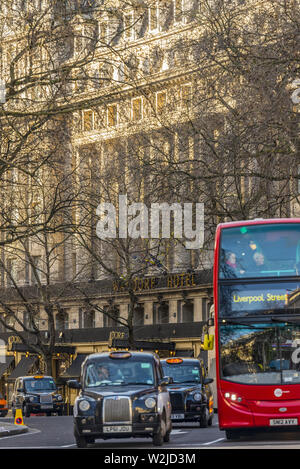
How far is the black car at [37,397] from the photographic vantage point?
52562mm

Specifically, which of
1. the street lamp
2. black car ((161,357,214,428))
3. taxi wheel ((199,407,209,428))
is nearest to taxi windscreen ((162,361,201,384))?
black car ((161,357,214,428))

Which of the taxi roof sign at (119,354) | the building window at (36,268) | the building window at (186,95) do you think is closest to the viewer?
the taxi roof sign at (119,354)

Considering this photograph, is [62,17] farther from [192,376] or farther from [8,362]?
[8,362]

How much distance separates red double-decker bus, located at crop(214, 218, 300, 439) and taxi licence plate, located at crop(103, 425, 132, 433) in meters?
2.10

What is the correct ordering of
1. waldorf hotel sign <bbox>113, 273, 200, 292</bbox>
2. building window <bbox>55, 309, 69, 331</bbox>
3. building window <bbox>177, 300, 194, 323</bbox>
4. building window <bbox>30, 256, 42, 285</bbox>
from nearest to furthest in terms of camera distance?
building window <bbox>30, 256, 42, 285</bbox> < waldorf hotel sign <bbox>113, 273, 200, 292</bbox> < building window <bbox>177, 300, 194, 323</bbox> < building window <bbox>55, 309, 69, 331</bbox>

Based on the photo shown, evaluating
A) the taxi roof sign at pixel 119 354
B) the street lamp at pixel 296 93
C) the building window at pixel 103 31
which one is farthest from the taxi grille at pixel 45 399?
the taxi roof sign at pixel 119 354

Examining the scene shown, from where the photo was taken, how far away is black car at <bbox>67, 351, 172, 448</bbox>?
74.1 feet

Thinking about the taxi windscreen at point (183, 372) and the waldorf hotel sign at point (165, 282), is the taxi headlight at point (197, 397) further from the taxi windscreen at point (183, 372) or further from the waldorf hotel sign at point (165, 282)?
the waldorf hotel sign at point (165, 282)

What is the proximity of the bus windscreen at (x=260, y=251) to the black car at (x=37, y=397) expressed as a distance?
2993 cm

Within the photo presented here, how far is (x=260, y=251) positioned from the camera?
2352 cm

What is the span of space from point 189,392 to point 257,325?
34.4 feet

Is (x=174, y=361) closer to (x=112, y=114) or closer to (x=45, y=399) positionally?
(x=112, y=114)

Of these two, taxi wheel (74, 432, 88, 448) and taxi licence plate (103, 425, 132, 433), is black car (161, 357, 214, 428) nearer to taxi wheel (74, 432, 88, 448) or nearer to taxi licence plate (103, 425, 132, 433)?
taxi wheel (74, 432, 88, 448)
